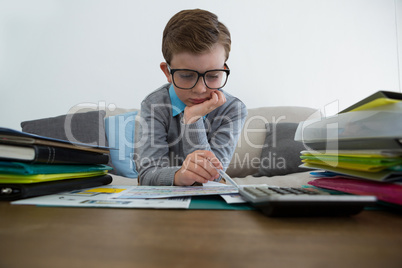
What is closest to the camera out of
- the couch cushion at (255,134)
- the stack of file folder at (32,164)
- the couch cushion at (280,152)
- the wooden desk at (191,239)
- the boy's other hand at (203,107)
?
the wooden desk at (191,239)

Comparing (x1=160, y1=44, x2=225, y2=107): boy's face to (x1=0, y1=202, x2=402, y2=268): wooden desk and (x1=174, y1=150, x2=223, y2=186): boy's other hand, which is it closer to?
(x1=174, y1=150, x2=223, y2=186): boy's other hand

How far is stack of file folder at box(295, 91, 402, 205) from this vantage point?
1.26 feet

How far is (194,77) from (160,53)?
1.67m

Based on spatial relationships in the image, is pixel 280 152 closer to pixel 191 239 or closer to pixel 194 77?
pixel 194 77

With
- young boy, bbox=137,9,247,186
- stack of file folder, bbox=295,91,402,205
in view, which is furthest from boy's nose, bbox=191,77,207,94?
stack of file folder, bbox=295,91,402,205

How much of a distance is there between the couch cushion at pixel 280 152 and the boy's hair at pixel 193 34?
1.07 m

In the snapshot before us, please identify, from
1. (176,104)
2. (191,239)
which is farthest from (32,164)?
(176,104)

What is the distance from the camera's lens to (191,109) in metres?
0.99

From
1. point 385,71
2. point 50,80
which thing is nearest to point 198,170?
point 50,80

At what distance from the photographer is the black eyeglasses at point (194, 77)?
0.89m

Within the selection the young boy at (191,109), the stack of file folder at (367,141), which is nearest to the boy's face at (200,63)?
the young boy at (191,109)

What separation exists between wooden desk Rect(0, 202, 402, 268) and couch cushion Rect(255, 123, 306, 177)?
1447 millimetres

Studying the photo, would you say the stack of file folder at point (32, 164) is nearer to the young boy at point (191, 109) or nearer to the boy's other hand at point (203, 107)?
the young boy at point (191, 109)

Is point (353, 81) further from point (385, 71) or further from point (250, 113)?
point (250, 113)
